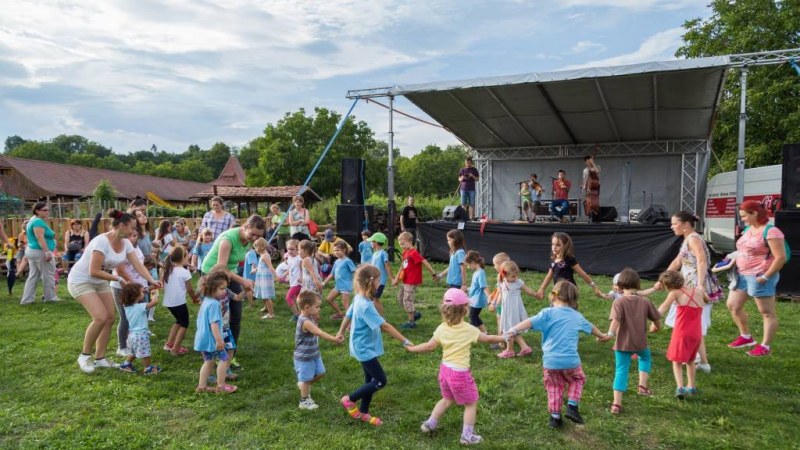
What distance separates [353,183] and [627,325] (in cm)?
→ 895

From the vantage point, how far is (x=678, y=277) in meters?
4.23

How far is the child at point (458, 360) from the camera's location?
3434 mm

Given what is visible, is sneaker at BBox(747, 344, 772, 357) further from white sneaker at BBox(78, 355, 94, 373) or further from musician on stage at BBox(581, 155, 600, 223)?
musician on stage at BBox(581, 155, 600, 223)

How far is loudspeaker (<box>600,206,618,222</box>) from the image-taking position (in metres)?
14.6

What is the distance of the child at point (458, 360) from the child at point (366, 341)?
353 millimetres

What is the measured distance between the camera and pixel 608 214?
14703mm

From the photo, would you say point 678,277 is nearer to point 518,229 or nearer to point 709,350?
point 709,350

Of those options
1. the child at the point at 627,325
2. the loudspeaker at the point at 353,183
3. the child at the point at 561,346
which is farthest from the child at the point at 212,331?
the loudspeaker at the point at 353,183

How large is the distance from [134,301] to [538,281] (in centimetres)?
807

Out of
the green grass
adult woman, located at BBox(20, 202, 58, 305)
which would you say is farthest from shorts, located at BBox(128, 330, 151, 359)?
adult woman, located at BBox(20, 202, 58, 305)

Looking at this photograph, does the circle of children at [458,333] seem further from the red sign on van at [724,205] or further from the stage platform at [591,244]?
the red sign on van at [724,205]

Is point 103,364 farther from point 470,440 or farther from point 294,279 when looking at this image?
point 470,440

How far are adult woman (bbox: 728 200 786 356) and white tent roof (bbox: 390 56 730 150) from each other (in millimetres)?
5255

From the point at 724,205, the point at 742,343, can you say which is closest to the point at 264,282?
the point at 742,343
